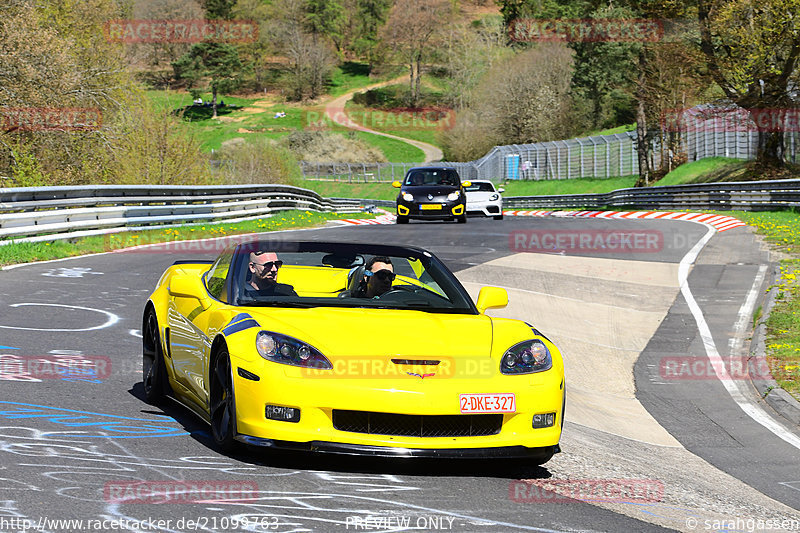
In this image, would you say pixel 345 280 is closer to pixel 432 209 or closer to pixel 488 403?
pixel 488 403

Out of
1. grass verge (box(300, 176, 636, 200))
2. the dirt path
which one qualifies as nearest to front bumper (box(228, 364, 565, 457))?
grass verge (box(300, 176, 636, 200))

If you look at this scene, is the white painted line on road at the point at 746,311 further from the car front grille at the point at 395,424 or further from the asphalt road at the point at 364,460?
the car front grille at the point at 395,424

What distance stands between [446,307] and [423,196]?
77.5 feet

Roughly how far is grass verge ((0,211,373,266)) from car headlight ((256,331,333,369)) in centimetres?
1209

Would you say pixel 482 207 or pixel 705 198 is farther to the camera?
pixel 705 198

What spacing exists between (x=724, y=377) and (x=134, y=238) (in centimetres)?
1463

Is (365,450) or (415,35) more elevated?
(415,35)

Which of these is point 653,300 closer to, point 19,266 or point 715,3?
point 19,266

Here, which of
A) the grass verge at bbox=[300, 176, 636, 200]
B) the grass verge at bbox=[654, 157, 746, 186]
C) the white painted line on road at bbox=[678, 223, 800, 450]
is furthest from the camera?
the grass verge at bbox=[300, 176, 636, 200]

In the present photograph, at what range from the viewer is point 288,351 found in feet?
18.8

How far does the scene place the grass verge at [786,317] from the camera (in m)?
10.5

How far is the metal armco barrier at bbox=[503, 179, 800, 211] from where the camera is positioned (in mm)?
32975

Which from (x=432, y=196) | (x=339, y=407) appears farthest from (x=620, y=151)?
(x=339, y=407)

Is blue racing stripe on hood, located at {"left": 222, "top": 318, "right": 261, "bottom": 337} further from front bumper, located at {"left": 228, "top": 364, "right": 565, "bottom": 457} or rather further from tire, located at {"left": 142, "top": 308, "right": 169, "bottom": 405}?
tire, located at {"left": 142, "top": 308, "right": 169, "bottom": 405}
